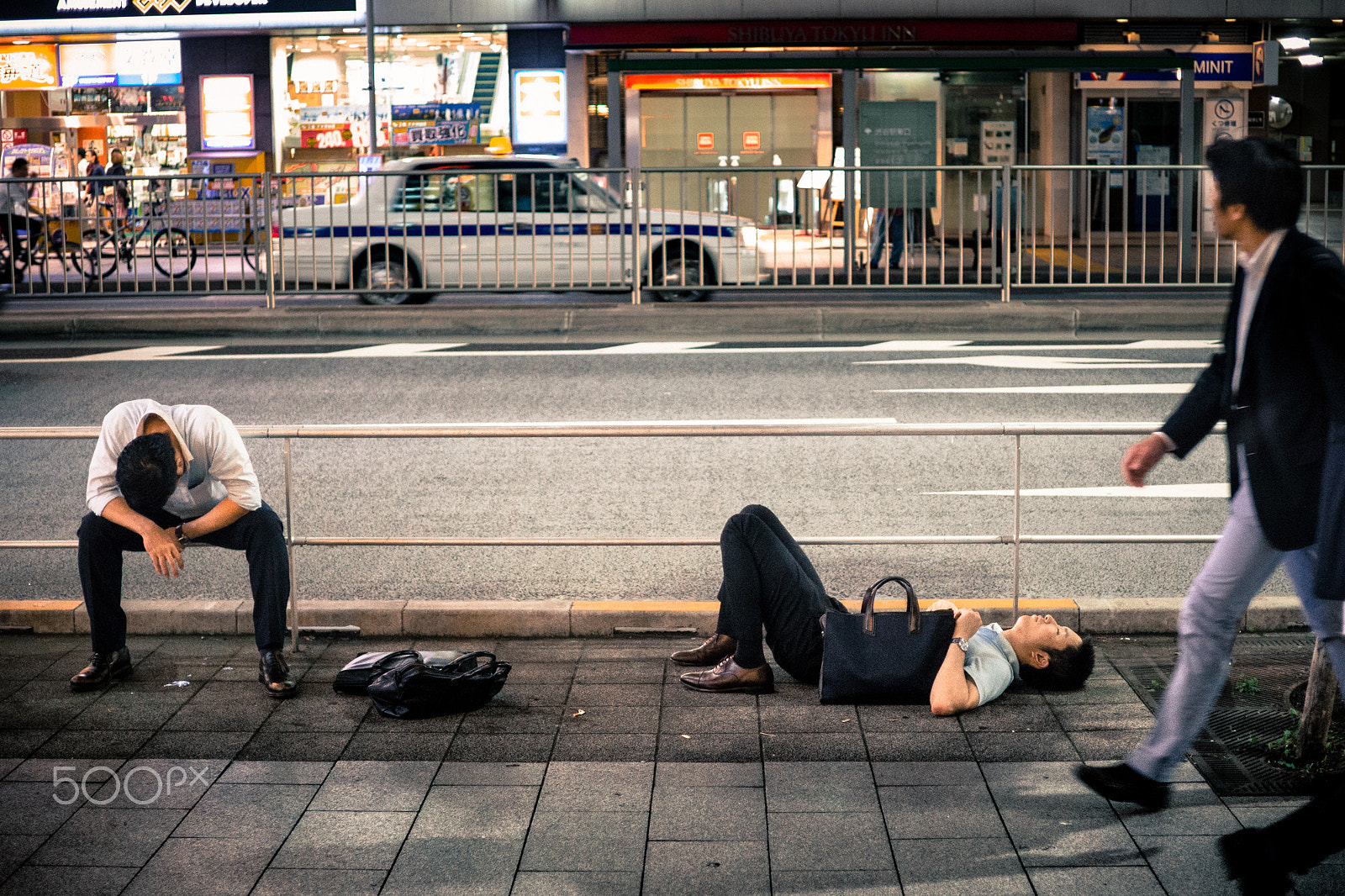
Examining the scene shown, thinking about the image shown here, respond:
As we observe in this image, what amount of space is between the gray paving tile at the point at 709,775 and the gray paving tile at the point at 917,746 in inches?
14.9

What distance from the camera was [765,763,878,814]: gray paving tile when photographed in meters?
3.84

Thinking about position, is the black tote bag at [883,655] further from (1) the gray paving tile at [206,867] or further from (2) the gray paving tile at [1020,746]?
(1) the gray paving tile at [206,867]

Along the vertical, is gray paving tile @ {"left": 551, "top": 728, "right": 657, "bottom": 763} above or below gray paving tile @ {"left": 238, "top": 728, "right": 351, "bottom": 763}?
below

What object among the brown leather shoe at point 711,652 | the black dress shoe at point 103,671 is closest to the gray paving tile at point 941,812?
the brown leather shoe at point 711,652

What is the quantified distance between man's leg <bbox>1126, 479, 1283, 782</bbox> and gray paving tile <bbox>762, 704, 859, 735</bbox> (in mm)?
972

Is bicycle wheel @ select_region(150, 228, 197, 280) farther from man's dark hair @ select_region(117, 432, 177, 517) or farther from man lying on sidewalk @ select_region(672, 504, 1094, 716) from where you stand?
man lying on sidewalk @ select_region(672, 504, 1094, 716)

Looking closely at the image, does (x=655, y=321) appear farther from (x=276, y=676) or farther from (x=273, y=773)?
(x=273, y=773)

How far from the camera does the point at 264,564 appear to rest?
4.93 metres

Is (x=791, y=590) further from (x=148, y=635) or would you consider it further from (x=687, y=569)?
(x=148, y=635)

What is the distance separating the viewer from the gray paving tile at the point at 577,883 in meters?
3.36

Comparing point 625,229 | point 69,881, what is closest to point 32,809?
point 69,881

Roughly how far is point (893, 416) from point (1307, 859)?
623 centimetres

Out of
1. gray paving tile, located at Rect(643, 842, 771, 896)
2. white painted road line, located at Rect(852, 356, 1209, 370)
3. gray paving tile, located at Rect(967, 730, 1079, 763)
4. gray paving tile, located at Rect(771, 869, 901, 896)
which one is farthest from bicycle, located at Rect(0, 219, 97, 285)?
gray paving tile, located at Rect(771, 869, 901, 896)

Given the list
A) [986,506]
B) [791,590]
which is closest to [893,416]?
[986,506]
